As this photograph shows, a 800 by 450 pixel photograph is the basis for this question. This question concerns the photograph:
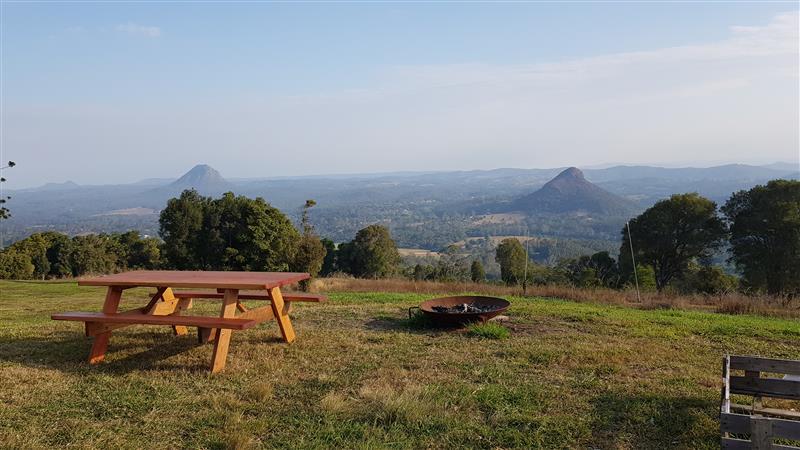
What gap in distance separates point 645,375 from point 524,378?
1.23m

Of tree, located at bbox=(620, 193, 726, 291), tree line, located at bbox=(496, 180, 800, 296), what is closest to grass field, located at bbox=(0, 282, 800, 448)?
tree line, located at bbox=(496, 180, 800, 296)

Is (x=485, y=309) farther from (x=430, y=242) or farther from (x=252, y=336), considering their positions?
(x=430, y=242)

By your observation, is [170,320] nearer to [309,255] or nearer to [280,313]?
[280,313]

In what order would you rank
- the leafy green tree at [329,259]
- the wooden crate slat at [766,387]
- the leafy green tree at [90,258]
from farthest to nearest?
1. the leafy green tree at [329,259]
2. the leafy green tree at [90,258]
3. the wooden crate slat at [766,387]

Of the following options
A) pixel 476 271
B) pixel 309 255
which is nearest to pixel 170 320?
pixel 309 255

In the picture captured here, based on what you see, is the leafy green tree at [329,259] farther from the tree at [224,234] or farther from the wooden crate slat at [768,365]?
the wooden crate slat at [768,365]

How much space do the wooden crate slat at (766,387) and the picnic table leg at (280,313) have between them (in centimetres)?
445

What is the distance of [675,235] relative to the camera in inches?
1129

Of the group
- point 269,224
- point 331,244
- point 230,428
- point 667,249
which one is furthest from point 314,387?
point 331,244

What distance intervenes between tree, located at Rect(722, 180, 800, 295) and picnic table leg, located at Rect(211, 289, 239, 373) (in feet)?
84.6

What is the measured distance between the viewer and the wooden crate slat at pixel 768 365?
4.03 metres

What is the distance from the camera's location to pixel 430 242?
80812mm

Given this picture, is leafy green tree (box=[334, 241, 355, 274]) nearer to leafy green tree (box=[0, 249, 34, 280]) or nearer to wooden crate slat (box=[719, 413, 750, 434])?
leafy green tree (box=[0, 249, 34, 280])

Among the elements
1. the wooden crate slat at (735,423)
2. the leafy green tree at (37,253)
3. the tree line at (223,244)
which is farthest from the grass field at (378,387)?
the leafy green tree at (37,253)
